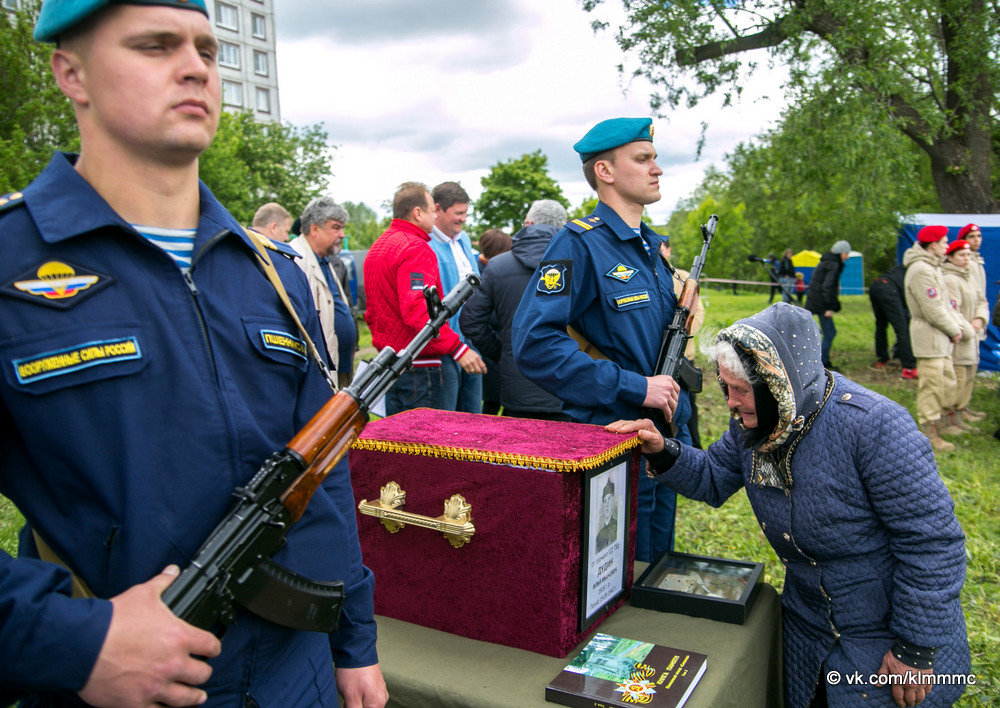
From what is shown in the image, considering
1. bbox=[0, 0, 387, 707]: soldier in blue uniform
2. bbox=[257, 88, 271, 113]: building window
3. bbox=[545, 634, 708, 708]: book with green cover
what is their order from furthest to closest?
1. bbox=[257, 88, 271, 113]: building window
2. bbox=[545, 634, 708, 708]: book with green cover
3. bbox=[0, 0, 387, 707]: soldier in blue uniform

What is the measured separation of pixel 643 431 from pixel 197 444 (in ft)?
4.86

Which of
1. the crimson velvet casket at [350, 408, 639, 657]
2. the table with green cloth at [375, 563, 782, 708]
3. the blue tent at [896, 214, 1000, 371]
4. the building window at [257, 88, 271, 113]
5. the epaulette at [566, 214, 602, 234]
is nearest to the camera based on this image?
the table with green cloth at [375, 563, 782, 708]

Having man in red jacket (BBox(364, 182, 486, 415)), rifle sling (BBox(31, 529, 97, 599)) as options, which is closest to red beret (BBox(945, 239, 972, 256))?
man in red jacket (BBox(364, 182, 486, 415))

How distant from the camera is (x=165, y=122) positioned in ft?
4.11

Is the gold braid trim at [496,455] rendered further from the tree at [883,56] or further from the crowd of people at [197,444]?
the tree at [883,56]

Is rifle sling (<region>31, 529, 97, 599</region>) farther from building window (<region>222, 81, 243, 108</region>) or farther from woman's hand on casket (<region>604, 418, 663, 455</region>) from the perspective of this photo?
building window (<region>222, 81, 243, 108</region>)

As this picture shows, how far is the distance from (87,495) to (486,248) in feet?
17.7

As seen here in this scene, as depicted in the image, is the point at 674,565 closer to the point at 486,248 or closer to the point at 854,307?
the point at 486,248

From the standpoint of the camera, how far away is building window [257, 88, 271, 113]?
58938mm

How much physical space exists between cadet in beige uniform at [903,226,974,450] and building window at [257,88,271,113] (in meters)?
59.6

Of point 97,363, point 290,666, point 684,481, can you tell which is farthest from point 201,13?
point 684,481

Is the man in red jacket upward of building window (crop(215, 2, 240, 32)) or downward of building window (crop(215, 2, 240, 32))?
downward

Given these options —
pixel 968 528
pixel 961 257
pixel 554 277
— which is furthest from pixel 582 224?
pixel 961 257

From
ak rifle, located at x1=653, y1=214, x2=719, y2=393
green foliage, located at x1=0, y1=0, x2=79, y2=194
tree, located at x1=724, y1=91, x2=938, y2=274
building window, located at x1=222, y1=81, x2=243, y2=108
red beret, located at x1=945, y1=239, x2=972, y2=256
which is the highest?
building window, located at x1=222, y1=81, x2=243, y2=108
